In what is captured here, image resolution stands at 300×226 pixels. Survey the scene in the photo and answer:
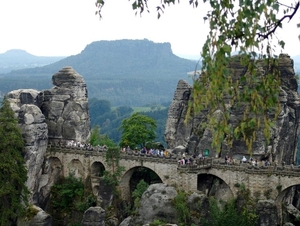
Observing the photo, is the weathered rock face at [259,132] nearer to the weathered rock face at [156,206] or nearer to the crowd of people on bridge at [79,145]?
the weathered rock face at [156,206]

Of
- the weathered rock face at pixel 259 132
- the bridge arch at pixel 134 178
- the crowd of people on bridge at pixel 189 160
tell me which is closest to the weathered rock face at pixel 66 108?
the bridge arch at pixel 134 178

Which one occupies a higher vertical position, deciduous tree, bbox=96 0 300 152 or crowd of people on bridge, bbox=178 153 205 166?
deciduous tree, bbox=96 0 300 152

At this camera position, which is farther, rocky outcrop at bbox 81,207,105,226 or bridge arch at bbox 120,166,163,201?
bridge arch at bbox 120,166,163,201

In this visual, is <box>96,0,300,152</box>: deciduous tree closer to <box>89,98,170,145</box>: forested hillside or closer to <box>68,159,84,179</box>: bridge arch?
<box>68,159,84,179</box>: bridge arch

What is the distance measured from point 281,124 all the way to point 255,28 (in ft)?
103

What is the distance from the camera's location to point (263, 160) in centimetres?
3769

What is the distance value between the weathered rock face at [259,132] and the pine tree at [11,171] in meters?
12.5

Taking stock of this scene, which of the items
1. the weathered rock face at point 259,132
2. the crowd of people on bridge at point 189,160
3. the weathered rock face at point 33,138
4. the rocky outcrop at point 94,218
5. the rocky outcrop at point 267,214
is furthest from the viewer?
the weathered rock face at point 33,138

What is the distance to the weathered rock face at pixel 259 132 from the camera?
37719 mm

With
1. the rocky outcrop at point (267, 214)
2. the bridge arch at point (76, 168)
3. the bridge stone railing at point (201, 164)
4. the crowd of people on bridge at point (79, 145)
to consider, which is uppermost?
the crowd of people on bridge at point (79, 145)

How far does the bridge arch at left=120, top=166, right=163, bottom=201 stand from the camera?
4169 cm

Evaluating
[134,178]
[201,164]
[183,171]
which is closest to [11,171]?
[134,178]

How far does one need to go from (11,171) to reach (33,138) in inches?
175

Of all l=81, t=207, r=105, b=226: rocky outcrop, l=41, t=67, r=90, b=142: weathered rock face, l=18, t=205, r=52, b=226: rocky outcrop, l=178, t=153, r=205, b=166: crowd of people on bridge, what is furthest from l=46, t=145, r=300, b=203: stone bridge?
l=81, t=207, r=105, b=226: rocky outcrop
